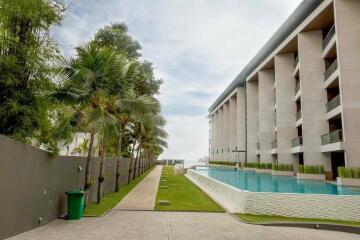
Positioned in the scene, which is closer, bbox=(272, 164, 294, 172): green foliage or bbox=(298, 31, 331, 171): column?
bbox=(298, 31, 331, 171): column

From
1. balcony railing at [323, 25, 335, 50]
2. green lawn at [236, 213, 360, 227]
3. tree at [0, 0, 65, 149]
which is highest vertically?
balcony railing at [323, 25, 335, 50]

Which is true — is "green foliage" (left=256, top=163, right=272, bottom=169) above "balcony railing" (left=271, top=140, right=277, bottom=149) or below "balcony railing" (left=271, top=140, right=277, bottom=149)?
below

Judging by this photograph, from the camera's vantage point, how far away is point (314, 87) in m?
30.9

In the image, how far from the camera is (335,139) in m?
26.1

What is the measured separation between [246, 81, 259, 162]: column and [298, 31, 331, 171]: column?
66.3 feet

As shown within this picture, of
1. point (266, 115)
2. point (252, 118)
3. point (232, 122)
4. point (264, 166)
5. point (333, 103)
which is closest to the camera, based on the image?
point (333, 103)

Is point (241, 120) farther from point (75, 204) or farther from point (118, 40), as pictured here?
point (75, 204)

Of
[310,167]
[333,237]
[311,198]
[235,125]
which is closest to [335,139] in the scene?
[310,167]

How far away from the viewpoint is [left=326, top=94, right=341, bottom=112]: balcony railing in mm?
26803

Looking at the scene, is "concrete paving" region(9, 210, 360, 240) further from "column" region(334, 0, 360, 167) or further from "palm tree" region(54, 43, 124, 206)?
"column" region(334, 0, 360, 167)

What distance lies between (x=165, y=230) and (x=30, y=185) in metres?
3.92

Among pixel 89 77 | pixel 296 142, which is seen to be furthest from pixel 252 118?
pixel 89 77

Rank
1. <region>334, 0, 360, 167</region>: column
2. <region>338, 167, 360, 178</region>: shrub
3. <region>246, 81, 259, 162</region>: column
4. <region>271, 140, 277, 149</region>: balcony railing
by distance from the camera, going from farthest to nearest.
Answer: <region>246, 81, 259, 162</region>: column < <region>271, 140, 277, 149</region>: balcony railing < <region>334, 0, 360, 167</region>: column < <region>338, 167, 360, 178</region>: shrub

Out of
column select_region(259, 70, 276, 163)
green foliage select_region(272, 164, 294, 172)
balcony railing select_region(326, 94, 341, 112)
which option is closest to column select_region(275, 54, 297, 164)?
green foliage select_region(272, 164, 294, 172)
